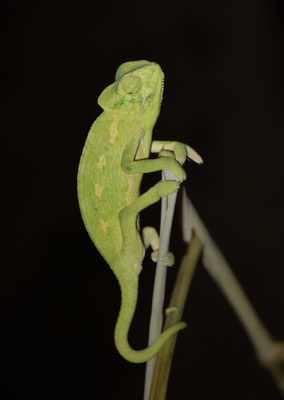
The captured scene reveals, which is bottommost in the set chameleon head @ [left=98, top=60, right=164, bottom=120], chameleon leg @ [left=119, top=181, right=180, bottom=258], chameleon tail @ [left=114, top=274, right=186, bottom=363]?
chameleon tail @ [left=114, top=274, right=186, bottom=363]

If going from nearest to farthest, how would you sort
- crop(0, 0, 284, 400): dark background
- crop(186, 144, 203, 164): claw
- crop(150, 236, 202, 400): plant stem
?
crop(150, 236, 202, 400): plant stem
crop(186, 144, 203, 164): claw
crop(0, 0, 284, 400): dark background

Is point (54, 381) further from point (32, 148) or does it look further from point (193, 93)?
point (193, 93)

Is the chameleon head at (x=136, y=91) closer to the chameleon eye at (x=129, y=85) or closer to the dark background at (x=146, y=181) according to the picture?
the chameleon eye at (x=129, y=85)

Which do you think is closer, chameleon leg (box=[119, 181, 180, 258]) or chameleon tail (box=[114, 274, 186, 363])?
chameleon leg (box=[119, 181, 180, 258])

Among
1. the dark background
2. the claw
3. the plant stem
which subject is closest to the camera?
the plant stem

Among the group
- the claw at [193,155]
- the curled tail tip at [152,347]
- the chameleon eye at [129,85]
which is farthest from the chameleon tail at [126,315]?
the chameleon eye at [129,85]

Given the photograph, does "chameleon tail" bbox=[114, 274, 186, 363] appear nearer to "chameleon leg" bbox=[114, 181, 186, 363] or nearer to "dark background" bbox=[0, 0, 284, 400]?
"chameleon leg" bbox=[114, 181, 186, 363]

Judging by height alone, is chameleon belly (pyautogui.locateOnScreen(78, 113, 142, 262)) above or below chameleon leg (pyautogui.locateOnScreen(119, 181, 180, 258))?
above

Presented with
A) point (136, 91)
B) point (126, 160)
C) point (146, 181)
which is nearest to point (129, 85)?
point (136, 91)

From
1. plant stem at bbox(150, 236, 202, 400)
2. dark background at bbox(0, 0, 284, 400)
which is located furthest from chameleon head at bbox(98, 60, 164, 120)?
dark background at bbox(0, 0, 284, 400)

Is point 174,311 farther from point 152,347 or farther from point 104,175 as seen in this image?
point 104,175
